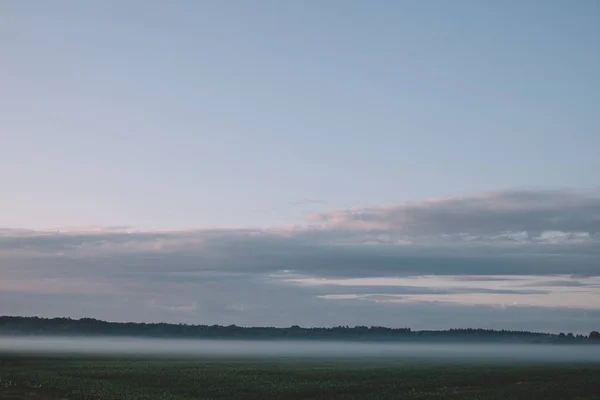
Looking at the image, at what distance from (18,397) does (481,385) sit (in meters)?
47.0

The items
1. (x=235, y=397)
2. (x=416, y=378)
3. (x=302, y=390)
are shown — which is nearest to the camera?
(x=235, y=397)

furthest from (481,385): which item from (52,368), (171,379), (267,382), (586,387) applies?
(52,368)

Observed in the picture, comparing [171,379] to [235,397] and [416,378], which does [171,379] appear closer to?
[235,397]

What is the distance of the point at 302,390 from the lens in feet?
233

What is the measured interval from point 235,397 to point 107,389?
13953 millimetres

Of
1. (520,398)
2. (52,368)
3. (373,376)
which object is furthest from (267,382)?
(52,368)

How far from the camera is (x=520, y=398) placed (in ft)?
199

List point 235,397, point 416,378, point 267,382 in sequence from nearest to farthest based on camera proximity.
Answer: point 235,397 < point 267,382 < point 416,378

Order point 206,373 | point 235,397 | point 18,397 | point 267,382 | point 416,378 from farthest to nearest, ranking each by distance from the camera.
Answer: point 206,373 < point 416,378 < point 267,382 < point 235,397 < point 18,397

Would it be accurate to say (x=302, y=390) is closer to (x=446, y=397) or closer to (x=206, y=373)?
(x=446, y=397)

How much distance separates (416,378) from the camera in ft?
279

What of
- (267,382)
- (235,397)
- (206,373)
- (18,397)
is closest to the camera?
(18,397)

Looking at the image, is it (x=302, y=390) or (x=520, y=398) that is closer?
(x=520, y=398)

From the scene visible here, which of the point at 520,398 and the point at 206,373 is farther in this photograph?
the point at 206,373
